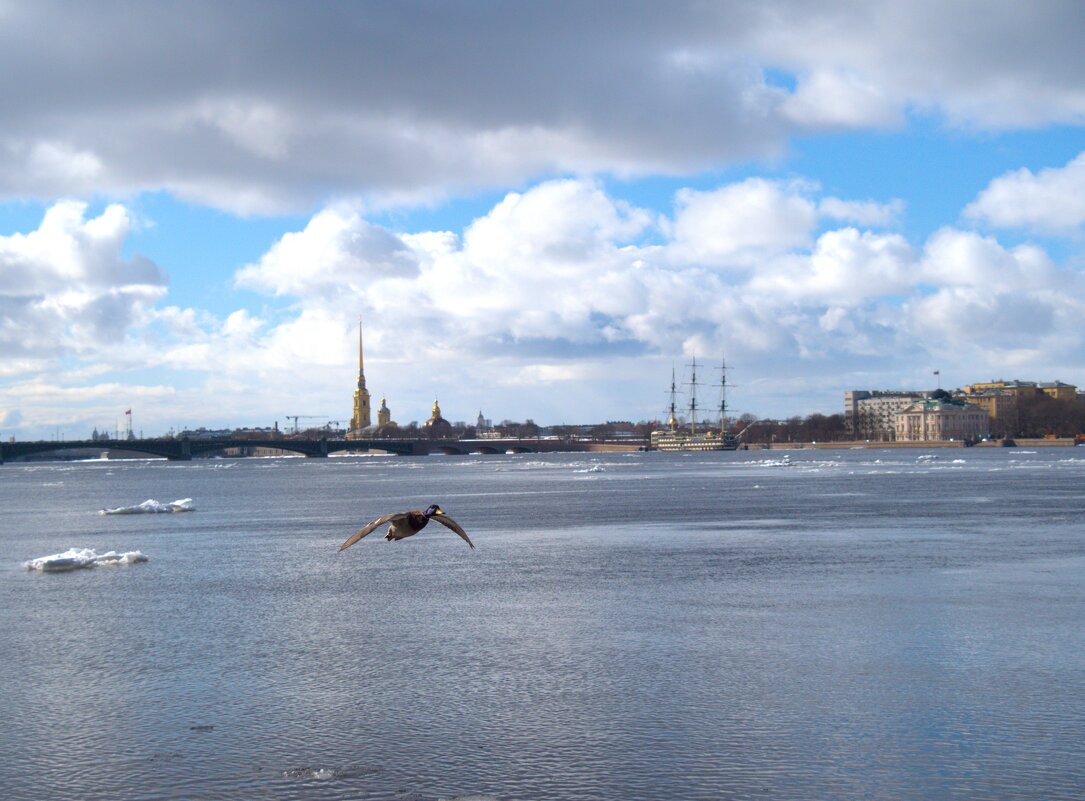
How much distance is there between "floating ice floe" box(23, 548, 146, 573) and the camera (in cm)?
3369

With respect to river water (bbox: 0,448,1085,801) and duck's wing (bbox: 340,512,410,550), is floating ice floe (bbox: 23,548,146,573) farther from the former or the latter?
duck's wing (bbox: 340,512,410,550)

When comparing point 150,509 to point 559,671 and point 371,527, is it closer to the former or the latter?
point 559,671

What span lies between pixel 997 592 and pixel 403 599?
12.5m

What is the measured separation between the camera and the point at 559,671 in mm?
19469

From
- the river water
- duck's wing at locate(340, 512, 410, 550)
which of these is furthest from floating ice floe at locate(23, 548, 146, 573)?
duck's wing at locate(340, 512, 410, 550)

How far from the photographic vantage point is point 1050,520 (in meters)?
44.4

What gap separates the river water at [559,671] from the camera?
14.7m

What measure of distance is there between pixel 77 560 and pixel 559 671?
1927cm

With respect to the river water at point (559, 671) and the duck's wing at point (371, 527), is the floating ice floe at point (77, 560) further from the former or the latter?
the duck's wing at point (371, 527)

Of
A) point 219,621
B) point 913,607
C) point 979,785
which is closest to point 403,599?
point 219,621

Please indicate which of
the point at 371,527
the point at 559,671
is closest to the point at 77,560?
the point at 559,671

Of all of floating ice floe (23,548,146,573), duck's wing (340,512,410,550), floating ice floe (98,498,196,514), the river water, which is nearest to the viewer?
duck's wing (340,512,410,550)

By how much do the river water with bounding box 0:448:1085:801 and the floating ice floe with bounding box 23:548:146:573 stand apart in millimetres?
631

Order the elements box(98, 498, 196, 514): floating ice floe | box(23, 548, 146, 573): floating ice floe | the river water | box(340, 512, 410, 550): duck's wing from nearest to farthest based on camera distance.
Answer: box(340, 512, 410, 550): duck's wing
the river water
box(23, 548, 146, 573): floating ice floe
box(98, 498, 196, 514): floating ice floe
